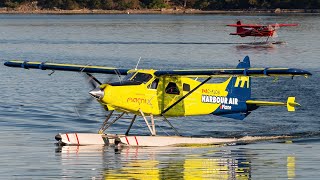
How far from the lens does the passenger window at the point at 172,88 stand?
23109mm

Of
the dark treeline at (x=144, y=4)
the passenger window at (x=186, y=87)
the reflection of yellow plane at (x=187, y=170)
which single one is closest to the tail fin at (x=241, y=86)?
the passenger window at (x=186, y=87)

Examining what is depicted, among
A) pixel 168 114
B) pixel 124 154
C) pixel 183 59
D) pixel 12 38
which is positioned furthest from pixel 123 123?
pixel 12 38

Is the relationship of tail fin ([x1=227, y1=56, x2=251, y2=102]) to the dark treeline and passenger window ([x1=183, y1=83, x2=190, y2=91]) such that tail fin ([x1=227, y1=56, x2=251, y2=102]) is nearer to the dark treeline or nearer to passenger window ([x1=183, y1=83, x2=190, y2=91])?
passenger window ([x1=183, y1=83, x2=190, y2=91])

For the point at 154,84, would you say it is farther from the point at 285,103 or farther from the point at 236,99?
the point at 285,103

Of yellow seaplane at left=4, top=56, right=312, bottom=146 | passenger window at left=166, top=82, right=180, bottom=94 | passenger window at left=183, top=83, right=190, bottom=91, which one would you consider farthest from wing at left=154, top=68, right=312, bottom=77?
passenger window at left=183, top=83, right=190, bottom=91

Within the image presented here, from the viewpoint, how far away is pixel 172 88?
76.1 ft

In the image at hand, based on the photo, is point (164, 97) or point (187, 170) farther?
point (164, 97)

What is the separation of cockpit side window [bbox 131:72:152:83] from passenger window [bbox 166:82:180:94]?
65 centimetres

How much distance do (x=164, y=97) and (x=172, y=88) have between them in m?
0.33

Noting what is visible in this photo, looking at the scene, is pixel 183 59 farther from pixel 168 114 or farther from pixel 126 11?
pixel 126 11

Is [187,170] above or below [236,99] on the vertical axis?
below

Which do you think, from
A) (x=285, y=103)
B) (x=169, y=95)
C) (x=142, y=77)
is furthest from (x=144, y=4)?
(x=142, y=77)

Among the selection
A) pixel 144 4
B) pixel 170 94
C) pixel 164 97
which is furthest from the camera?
pixel 144 4

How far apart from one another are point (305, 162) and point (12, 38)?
188 feet
